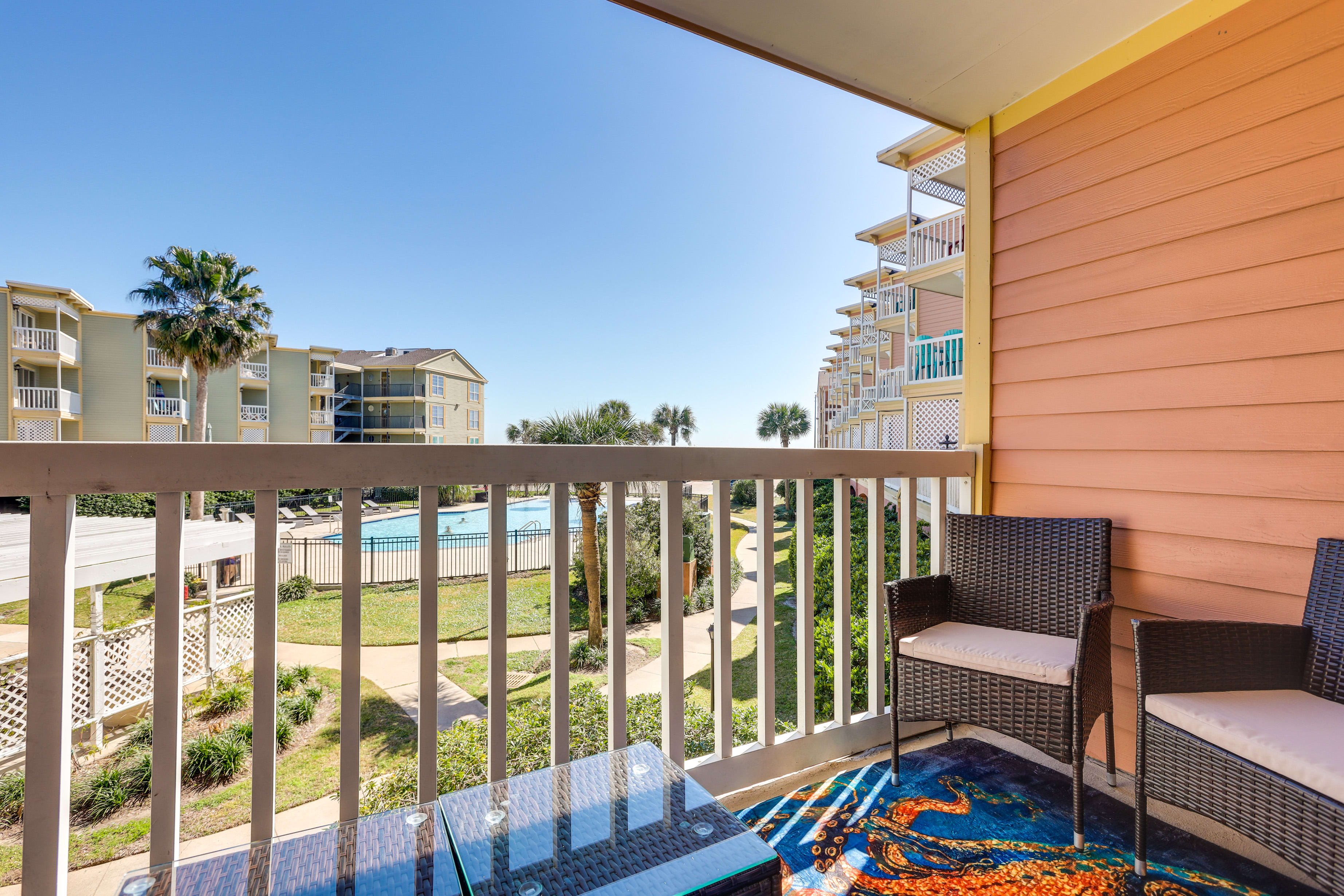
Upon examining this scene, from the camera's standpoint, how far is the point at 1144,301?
1.90 m

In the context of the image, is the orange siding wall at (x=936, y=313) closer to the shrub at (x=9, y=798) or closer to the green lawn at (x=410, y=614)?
the green lawn at (x=410, y=614)

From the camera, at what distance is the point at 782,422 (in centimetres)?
3434

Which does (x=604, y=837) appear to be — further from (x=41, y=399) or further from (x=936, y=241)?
(x=936, y=241)

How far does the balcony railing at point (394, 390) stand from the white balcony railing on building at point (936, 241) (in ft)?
47.3

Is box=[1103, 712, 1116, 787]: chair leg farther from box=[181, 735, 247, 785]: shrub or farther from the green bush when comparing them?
box=[181, 735, 247, 785]: shrub

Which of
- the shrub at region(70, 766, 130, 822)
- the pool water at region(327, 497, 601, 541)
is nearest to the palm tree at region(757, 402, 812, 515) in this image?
the pool water at region(327, 497, 601, 541)

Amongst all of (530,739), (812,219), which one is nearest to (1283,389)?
(530,739)

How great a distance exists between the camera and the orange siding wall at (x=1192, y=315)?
1.55m

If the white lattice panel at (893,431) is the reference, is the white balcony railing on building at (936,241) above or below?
above

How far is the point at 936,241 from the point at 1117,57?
9459 mm

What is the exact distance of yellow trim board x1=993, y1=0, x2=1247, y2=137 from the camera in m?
1.75

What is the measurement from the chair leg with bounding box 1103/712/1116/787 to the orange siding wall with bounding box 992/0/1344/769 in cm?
12

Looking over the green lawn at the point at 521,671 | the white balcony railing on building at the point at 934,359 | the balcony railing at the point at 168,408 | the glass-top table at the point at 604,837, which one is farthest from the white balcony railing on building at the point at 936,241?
the balcony railing at the point at 168,408

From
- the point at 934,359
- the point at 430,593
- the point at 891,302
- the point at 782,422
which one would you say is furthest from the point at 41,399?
the point at 782,422
